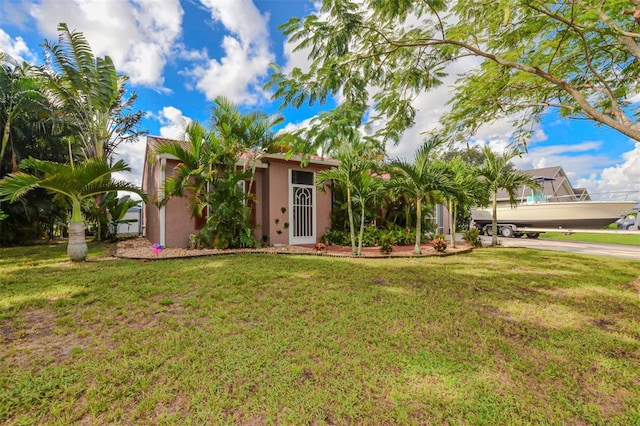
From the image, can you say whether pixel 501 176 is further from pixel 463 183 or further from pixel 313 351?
pixel 313 351

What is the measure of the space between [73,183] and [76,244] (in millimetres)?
1569

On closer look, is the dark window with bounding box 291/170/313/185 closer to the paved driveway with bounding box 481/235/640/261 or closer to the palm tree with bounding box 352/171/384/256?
the palm tree with bounding box 352/171/384/256

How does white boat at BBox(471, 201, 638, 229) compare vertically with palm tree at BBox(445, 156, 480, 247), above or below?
below

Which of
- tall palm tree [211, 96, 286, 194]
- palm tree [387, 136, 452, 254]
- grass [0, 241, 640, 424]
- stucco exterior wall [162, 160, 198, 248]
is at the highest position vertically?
tall palm tree [211, 96, 286, 194]

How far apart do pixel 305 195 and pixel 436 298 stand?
7686mm

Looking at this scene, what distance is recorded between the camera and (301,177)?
11.1 meters

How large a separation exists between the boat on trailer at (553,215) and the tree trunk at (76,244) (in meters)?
16.4

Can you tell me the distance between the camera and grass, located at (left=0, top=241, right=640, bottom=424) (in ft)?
6.29

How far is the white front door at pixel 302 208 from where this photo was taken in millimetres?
10836

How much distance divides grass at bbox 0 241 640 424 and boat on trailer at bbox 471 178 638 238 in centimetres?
1216

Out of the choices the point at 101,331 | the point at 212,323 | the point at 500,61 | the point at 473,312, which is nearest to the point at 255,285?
the point at 212,323

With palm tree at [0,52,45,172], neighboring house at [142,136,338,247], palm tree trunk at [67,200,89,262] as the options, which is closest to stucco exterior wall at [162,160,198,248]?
neighboring house at [142,136,338,247]

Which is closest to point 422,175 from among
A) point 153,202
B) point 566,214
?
point 153,202

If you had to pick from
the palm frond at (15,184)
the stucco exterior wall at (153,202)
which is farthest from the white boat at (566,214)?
the palm frond at (15,184)
